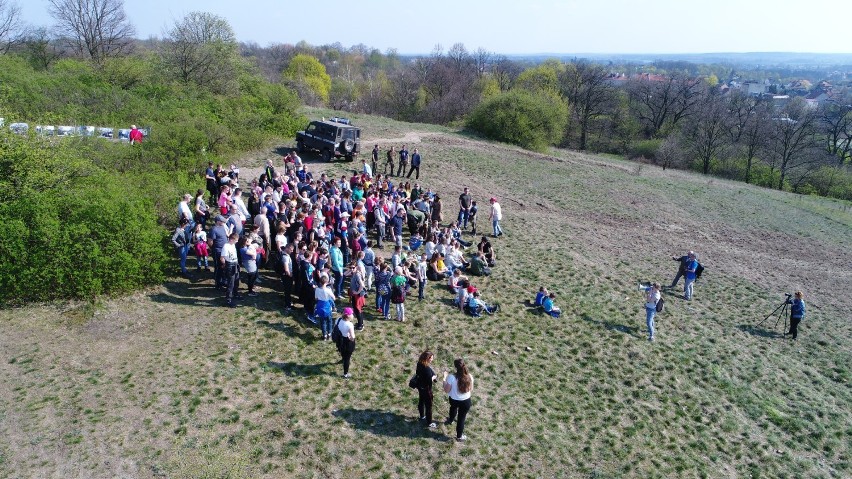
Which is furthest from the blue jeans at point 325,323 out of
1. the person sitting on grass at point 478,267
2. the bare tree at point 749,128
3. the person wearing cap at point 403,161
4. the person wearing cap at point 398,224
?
the bare tree at point 749,128

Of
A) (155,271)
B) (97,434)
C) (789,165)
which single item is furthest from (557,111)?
(97,434)

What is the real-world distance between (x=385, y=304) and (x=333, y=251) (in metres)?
1.79

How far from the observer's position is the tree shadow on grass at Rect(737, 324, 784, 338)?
16000mm

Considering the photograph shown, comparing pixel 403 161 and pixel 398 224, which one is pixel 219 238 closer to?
pixel 398 224

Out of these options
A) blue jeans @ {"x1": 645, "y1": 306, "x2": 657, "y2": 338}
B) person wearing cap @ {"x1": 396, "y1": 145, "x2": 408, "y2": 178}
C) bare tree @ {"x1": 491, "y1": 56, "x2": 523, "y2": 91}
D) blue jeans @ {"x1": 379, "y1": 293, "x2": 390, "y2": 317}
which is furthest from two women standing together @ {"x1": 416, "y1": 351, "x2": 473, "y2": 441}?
bare tree @ {"x1": 491, "y1": 56, "x2": 523, "y2": 91}

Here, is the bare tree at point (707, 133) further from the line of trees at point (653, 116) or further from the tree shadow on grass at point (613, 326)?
the tree shadow on grass at point (613, 326)

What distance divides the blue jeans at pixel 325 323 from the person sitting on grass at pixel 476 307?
159 inches

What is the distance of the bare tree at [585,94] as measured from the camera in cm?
6725

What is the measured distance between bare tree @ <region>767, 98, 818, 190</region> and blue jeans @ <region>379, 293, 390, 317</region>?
5854 centimetres

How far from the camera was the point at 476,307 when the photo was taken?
13.9 meters

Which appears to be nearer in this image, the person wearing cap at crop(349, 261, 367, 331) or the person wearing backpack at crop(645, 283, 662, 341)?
the person wearing cap at crop(349, 261, 367, 331)

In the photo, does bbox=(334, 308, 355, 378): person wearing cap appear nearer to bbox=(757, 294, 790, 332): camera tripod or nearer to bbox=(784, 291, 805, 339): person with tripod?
bbox=(784, 291, 805, 339): person with tripod

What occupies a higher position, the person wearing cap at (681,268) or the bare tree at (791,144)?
the bare tree at (791,144)

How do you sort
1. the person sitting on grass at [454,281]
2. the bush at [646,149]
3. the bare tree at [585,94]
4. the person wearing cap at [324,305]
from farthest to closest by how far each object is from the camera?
the bare tree at [585,94], the bush at [646,149], the person sitting on grass at [454,281], the person wearing cap at [324,305]
